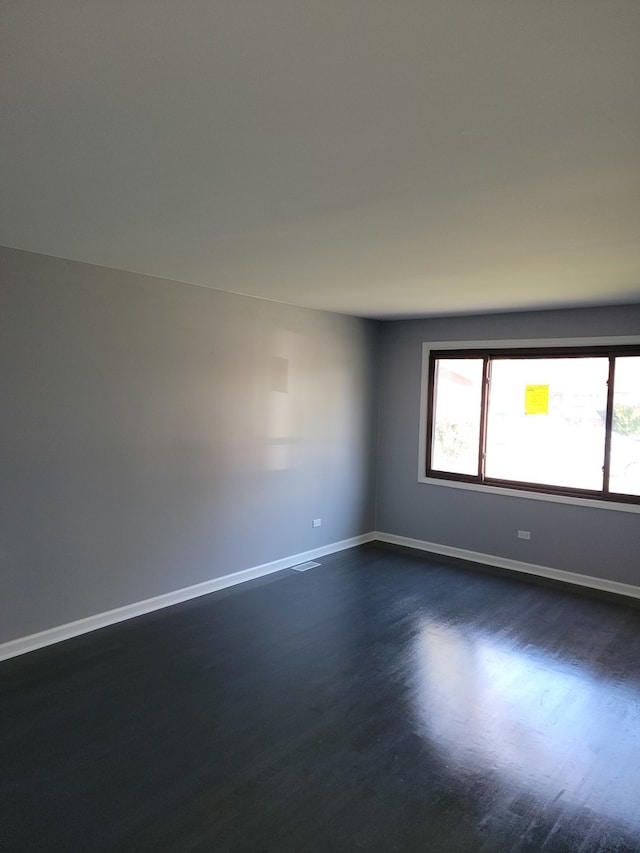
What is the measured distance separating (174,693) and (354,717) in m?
0.99

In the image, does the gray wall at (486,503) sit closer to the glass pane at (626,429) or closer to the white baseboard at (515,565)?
the white baseboard at (515,565)

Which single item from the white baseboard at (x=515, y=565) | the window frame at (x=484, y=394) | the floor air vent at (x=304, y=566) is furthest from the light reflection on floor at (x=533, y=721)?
the window frame at (x=484, y=394)

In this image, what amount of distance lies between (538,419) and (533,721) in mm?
3136

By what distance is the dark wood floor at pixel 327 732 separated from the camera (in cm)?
225

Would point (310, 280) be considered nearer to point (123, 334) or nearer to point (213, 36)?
point (123, 334)

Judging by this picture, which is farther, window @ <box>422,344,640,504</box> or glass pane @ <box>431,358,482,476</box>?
glass pane @ <box>431,358,482,476</box>

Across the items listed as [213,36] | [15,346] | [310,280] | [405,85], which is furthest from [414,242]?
[15,346]

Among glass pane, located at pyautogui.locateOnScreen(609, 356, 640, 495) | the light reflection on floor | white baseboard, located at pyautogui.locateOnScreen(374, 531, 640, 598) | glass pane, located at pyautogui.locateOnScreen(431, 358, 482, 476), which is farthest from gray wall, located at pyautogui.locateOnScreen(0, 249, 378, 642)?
glass pane, located at pyautogui.locateOnScreen(609, 356, 640, 495)

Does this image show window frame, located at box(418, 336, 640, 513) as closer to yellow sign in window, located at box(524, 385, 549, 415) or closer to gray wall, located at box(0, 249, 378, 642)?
yellow sign in window, located at box(524, 385, 549, 415)

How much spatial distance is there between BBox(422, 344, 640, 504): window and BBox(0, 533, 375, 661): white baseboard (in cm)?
181

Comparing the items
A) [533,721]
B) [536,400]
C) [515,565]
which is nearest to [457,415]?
[536,400]

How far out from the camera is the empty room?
149 centimetres

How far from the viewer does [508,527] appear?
5.62 metres

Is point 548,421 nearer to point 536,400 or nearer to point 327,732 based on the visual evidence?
point 536,400
